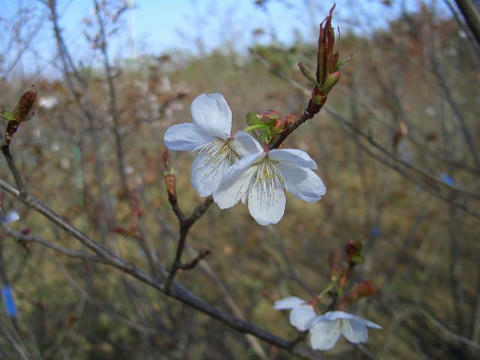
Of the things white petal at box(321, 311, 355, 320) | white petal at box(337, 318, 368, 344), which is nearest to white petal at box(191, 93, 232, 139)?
white petal at box(321, 311, 355, 320)

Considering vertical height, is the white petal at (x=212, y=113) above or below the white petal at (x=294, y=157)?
above

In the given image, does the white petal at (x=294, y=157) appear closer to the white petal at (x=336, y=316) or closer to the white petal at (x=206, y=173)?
A: the white petal at (x=206, y=173)

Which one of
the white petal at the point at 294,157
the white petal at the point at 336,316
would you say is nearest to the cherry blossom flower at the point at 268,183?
the white petal at the point at 294,157

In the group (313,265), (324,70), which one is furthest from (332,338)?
(313,265)

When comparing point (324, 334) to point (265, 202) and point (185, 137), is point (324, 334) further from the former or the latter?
point (185, 137)

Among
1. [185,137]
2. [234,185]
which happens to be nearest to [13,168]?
[185,137]

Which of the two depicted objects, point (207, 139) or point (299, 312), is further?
point (299, 312)

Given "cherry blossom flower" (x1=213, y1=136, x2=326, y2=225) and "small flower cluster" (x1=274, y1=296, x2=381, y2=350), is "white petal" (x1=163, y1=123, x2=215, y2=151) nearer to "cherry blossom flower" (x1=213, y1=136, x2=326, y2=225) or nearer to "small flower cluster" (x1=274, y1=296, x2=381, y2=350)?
"cherry blossom flower" (x1=213, y1=136, x2=326, y2=225)

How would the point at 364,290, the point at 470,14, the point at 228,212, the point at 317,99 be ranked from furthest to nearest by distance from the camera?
the point at 228,212 → the point at 364,290 → the point at 470,14 → the point at 317,99
